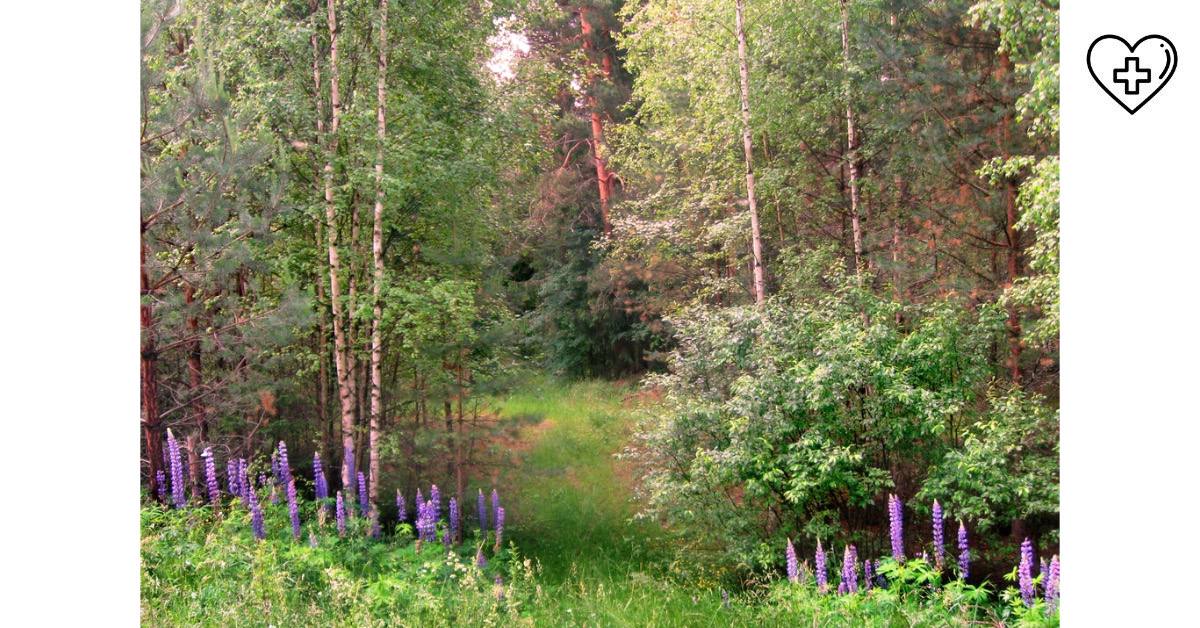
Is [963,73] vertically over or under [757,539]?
over

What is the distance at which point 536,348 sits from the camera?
10250 millimetres

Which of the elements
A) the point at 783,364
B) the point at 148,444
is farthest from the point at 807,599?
the point at 148,444

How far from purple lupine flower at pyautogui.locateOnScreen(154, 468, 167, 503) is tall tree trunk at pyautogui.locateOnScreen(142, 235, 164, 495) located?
4 cm

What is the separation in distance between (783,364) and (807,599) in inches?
109

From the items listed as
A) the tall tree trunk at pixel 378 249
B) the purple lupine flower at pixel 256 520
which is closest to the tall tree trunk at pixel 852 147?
the tall tree trunk at pixel 378 249

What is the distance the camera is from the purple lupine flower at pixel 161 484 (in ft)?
15.7

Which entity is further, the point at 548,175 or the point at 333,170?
the point at 548,175

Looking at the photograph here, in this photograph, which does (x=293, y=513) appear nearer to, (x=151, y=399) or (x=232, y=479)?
(x=232, y=479)

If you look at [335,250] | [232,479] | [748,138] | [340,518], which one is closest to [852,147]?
[748,138]
